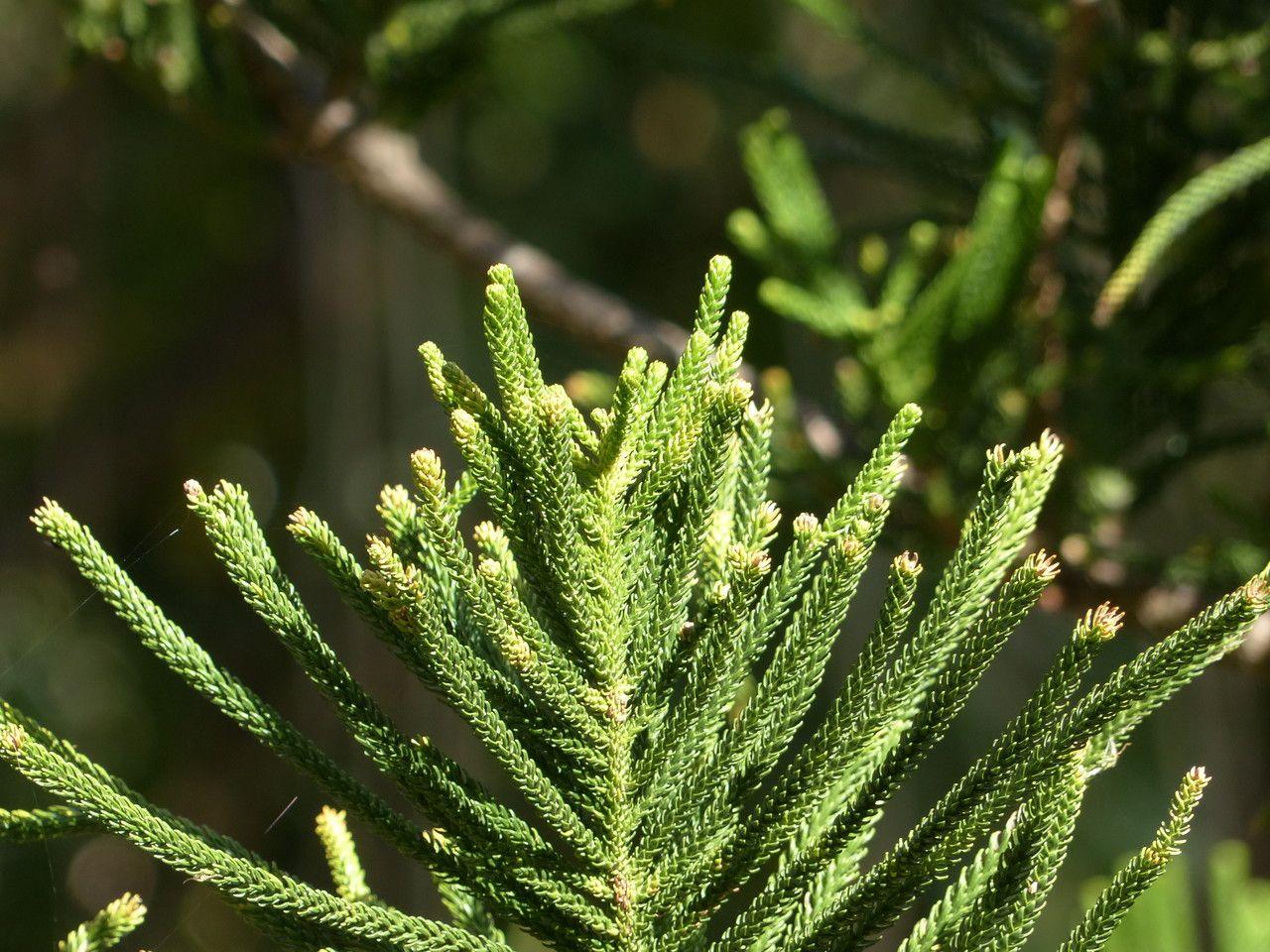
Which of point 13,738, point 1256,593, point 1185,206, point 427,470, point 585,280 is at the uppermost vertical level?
point 585,280

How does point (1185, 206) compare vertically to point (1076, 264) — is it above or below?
below

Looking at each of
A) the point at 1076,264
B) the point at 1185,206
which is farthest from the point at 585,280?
the point at 1185,206

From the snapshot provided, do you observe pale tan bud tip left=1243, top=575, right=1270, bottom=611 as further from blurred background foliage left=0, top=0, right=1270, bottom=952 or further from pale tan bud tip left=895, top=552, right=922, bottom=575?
blurred background foliage left=0, top=0, right=1270, bottom=952

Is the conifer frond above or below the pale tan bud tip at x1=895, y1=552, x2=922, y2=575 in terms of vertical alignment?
above

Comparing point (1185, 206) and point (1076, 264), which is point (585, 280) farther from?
point (1185, 206)

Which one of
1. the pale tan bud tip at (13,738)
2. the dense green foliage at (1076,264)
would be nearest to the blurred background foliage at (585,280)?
the dense green foliage at (1076,264)

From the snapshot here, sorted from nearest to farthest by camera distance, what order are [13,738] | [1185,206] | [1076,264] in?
[13,738], [1185,206], [1076,264]

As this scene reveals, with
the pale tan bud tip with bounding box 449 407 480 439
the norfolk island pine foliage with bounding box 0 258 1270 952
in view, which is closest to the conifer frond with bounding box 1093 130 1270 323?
the norfolk island pine foliage with bounding box 0 258 1270 952

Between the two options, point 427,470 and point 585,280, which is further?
point 585,280
